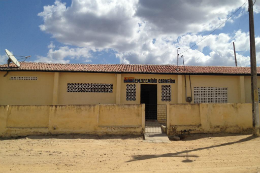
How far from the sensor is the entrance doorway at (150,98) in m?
13.0

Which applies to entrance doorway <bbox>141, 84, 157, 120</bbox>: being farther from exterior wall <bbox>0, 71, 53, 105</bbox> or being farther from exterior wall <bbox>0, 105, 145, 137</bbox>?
exterior wall <bbox>0, 71, 53, 105</bbox>

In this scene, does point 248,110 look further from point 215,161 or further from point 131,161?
point 131,161

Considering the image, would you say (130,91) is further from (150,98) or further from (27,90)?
(27,90)

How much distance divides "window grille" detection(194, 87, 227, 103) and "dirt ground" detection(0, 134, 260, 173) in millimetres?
4794

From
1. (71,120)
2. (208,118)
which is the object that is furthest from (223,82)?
(71,120)

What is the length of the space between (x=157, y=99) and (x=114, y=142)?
19.0 ft

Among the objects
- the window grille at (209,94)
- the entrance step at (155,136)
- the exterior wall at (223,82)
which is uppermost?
the exterior wall at (223,82)

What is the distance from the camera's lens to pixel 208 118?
9148 mm

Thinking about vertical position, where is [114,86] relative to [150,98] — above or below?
above

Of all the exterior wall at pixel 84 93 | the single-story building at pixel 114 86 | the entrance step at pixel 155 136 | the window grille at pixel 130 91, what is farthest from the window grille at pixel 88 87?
the entrance step at pixel 155 136

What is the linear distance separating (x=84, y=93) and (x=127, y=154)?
24.5 ft

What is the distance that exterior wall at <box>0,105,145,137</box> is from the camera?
8.89m

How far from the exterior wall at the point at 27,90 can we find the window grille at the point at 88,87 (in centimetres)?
132

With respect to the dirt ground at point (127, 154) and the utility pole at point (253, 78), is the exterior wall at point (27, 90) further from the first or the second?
the utility pole at point (253, 78)
